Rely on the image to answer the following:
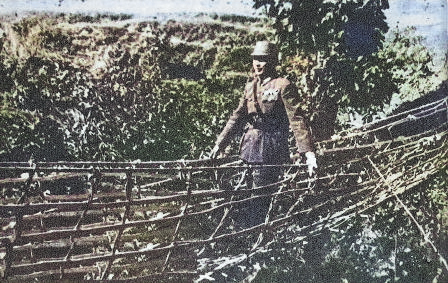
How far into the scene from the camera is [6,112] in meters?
2.63

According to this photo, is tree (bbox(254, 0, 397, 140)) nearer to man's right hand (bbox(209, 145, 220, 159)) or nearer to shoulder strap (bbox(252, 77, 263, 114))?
shoulder strap (bbox(252, 77, 263, 114))

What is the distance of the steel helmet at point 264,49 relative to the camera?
267cm

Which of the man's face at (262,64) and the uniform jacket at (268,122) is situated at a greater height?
the man's face at (262,64)

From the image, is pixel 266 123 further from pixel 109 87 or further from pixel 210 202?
pixel 109 87

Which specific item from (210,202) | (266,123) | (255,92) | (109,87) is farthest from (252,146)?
(109,87)

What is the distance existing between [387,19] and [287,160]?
1.03m

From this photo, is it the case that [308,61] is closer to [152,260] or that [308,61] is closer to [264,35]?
[264,35]

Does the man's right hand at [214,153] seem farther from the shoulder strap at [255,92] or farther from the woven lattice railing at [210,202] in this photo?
the shoulder strap at [255,92]

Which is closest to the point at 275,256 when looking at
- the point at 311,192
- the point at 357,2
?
the point at 311,192

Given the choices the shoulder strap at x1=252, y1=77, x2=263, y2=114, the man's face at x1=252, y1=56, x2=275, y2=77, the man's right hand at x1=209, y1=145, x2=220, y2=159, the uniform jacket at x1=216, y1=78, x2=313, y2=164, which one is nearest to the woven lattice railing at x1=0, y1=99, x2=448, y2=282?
the man's right hand at x1=209, y1=145, x2=220, y2=159

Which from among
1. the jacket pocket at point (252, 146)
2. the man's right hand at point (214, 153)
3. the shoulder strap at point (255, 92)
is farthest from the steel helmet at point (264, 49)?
the man's right hand at point (214, 153)

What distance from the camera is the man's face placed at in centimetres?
268

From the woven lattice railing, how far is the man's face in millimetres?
566

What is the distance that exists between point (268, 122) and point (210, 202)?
1.89ft
